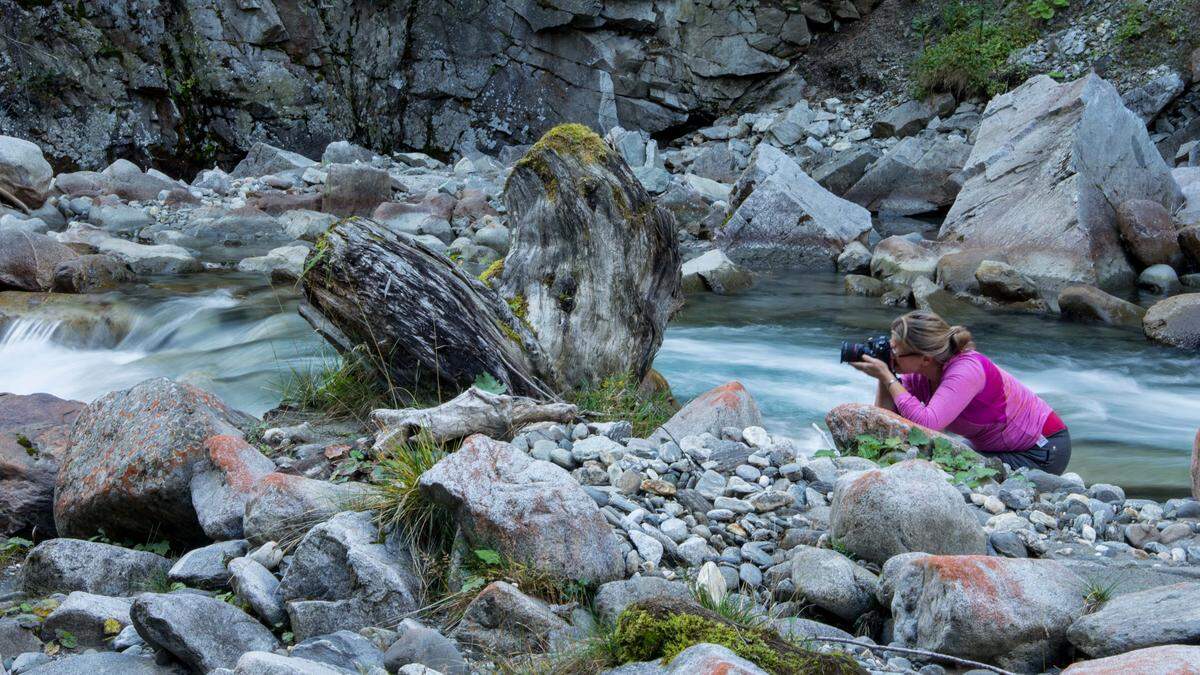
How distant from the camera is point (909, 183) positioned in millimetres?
17250

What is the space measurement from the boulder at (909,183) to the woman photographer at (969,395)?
488 inches

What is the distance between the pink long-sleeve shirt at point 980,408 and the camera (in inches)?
205

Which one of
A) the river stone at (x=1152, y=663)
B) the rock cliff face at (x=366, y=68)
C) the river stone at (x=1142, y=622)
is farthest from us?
the rock cliff face at (x=366, y=68)

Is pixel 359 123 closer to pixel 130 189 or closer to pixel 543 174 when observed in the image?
pixel 130 189

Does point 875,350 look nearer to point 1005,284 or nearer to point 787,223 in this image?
point 1005,284

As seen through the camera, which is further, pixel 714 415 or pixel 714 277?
pixel 714 277

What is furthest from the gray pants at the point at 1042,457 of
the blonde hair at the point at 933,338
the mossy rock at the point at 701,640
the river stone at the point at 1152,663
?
the mossy rock at the point at 701,640

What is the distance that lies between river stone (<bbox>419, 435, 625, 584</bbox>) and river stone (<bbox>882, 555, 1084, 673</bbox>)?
3.30ft

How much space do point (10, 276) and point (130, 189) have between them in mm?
7204

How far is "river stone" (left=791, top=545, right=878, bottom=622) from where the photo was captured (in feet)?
10.8

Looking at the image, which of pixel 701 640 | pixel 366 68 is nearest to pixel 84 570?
pixel 701 640

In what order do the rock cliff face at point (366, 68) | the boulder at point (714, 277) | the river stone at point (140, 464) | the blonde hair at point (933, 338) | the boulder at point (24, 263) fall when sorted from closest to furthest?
the river stone at point (140, 464)
the blonde hair at point (933, 338)
the boulder at point (24, 263)
the boulder at point (714, 277)
the rock cliff face at point (366, 68)

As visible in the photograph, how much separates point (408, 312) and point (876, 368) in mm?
2576

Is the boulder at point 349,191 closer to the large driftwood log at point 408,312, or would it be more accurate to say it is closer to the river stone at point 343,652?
the large driftwood log at point 408,312
